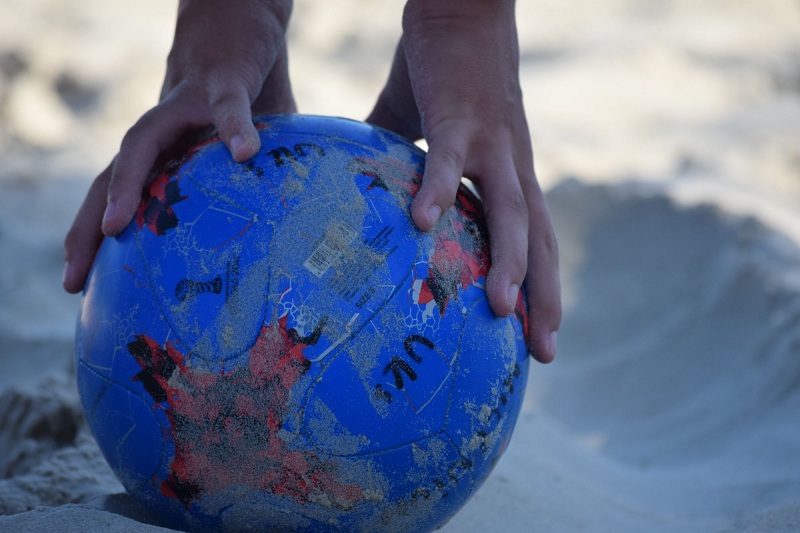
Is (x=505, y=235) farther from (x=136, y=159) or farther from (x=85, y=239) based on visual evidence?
(x=85, y=239)

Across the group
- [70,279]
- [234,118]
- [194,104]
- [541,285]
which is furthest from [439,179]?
[70,279]

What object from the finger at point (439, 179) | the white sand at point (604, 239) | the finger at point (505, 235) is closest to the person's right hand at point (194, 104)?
the finger at point (439, 179)

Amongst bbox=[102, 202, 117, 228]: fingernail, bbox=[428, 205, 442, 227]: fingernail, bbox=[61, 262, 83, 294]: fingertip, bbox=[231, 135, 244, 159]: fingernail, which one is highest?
bbox=[102, 202, 117, 228]: fingernail

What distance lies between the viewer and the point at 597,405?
387 cm

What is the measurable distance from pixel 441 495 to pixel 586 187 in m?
3.43

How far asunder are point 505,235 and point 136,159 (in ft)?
2.80

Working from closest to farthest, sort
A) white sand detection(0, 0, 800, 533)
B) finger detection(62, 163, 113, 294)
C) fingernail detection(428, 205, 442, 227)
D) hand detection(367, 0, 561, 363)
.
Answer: fingernail detection(428, 205, 442, 227)
hand detection(367, 0, 561, 363)
finger detection(62, 163, 113, 294)
white sand detection(0, 0, 800, 533)

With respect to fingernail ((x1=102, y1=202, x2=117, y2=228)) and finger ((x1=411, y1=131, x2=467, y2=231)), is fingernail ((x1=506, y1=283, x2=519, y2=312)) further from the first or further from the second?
fingernail ((x1=102, y1=202, x2=117, y2=228))

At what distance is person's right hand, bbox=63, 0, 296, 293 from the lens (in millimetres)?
1965

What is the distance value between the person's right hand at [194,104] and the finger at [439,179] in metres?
0.38

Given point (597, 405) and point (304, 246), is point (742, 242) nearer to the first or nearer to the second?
point (597, 405)

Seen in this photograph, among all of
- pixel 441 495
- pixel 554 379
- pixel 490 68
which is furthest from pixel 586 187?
pixel 441 495

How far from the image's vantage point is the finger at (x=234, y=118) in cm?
190

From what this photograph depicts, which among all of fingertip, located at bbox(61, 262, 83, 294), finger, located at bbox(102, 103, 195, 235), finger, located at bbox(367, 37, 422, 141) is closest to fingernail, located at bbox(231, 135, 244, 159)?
finger, located at bbox(102, 103, 195, 235)
